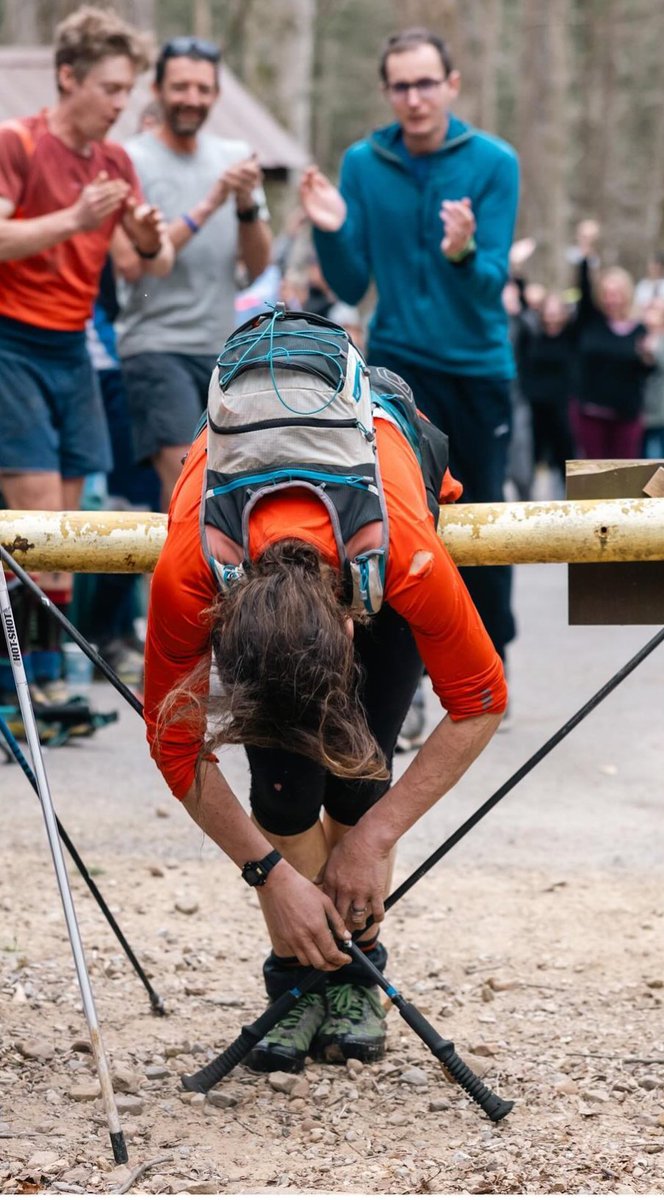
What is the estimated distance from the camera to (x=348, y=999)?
3594mm

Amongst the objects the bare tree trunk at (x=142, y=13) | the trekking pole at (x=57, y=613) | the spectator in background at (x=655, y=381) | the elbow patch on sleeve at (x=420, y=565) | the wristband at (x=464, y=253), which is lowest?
the spectator in background at (x=655, y=381)

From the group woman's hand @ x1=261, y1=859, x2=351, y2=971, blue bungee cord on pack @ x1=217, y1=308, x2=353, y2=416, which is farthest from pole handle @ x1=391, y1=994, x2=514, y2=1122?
blue bungee cord on pack @ x1=217, y1=308, x2=353, y2=416

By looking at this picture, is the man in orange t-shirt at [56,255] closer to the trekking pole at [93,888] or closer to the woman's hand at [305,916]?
the trekking pole at [93,888]

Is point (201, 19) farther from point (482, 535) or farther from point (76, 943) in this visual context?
point (76, 943)

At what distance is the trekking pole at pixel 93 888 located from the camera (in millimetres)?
3336

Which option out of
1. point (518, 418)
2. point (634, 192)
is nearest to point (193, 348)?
point (518, 418)

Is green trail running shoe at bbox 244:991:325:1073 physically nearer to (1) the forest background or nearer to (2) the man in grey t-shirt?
(2) the man in grey t-shirt

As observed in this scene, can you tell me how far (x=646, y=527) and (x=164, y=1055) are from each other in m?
1.55

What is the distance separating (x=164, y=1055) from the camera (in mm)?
3578

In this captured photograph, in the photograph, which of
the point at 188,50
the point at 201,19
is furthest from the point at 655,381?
the point at 201,19

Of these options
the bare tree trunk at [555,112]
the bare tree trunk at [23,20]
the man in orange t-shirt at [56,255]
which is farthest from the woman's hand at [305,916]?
the bare tree trunk at [555,112]

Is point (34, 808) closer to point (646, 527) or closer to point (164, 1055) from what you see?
point (164, 1055)

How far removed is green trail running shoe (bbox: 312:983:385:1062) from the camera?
353 cm

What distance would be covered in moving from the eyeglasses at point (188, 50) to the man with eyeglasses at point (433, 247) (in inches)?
32.9
